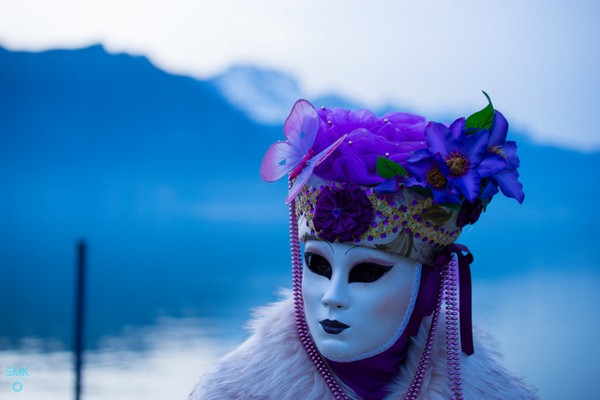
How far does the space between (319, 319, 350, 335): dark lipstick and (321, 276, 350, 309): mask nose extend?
3cm

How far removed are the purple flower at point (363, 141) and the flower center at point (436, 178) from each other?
0.06 metres

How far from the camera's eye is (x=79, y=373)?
62.6 inches

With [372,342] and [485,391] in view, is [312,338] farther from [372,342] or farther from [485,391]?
[485,391]

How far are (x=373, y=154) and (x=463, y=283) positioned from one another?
30 centimetres

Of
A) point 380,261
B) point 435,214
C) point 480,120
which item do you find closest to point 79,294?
point 380,261

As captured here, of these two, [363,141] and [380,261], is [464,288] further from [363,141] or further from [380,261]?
[363,141]

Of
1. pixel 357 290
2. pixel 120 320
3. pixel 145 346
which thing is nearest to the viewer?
pixel 357 290

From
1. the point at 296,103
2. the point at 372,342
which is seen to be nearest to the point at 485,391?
the point at 372,342

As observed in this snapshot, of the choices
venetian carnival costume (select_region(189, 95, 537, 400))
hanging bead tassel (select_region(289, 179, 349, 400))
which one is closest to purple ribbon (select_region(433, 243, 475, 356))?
venetian carnival costume (select_region(189, 95, 537, 400))

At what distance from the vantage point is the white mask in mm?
1447

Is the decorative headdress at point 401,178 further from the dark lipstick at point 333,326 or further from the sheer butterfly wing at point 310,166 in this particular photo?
the dark lipstick at point 333,326

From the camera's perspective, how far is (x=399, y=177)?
1436mm

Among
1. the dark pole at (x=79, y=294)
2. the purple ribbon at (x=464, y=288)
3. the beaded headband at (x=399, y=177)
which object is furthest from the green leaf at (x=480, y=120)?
the dark pole at (x=79, y=294)

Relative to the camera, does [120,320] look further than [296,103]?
Yes
